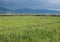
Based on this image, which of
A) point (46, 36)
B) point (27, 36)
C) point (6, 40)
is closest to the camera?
point (6, 40)

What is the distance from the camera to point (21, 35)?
1819 centimetres

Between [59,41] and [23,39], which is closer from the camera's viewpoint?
[23,39]

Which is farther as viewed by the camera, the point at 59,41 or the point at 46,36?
the point at 46,36

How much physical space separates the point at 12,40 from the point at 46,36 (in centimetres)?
486

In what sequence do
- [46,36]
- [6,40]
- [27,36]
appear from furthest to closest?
[46,36], [27,36], [6,40]

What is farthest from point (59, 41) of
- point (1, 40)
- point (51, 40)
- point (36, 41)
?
point (1, 40)

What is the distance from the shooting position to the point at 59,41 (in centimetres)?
1902

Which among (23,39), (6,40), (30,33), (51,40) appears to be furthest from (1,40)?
(51,40)

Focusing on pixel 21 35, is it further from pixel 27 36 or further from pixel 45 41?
pixel 45 41

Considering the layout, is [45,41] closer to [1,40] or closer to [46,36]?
[46,36]

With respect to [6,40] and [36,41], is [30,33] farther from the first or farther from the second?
[6,40]

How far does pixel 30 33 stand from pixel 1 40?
328 cm

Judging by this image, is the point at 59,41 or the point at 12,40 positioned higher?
the point at 12,40

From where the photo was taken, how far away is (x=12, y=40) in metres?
17.0
